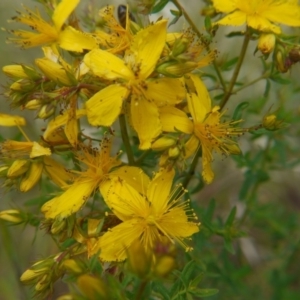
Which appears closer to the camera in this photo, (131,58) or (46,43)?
(131,58)

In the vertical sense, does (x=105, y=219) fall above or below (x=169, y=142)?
below

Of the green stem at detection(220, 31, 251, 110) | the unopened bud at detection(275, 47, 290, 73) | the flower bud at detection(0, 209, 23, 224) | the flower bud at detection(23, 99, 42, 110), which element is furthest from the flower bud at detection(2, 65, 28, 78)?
the unopened bud at detection(275, 47, 290, 73)

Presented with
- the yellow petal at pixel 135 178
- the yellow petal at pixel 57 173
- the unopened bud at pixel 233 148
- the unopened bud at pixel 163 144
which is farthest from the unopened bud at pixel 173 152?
the yellow petal at pixel 57 173

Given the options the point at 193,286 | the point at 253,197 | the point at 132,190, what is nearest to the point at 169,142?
the point at 132,190

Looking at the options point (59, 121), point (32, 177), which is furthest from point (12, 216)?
point (59, 121)

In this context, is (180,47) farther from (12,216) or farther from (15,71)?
(12,216)

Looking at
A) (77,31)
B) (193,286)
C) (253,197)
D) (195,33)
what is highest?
(77,31)

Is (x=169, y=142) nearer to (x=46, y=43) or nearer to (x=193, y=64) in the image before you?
(x=193, y=64)
